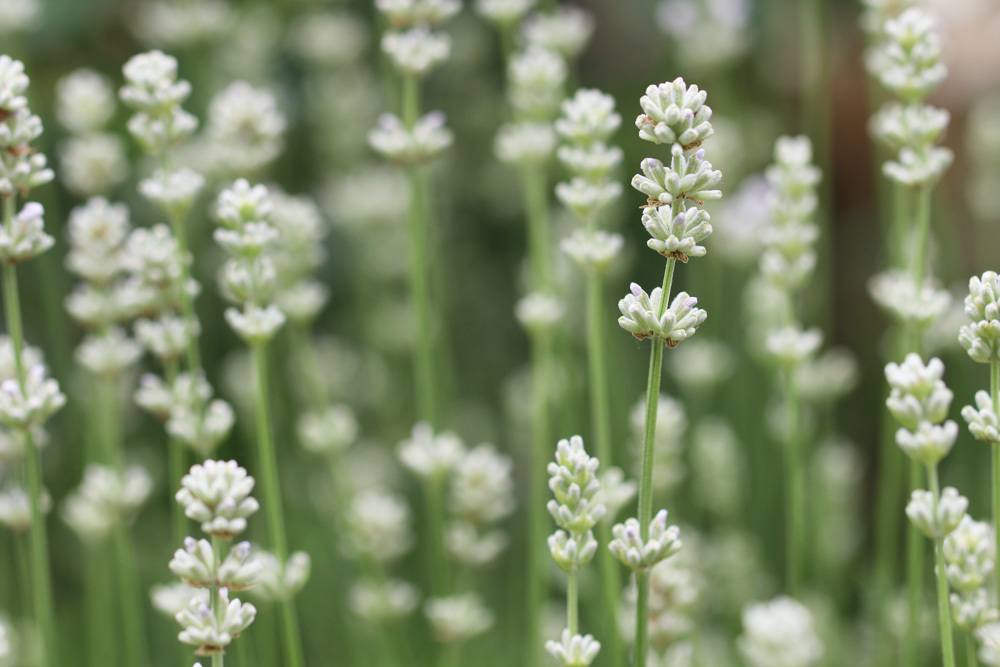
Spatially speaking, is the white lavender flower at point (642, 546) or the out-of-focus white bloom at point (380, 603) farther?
the out-of-focus white bloom at point (380, 603)

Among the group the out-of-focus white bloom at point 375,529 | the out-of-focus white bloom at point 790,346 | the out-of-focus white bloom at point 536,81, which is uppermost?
the out-of-focus white bloom at point 536,81

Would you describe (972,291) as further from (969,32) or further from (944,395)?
(969,32)

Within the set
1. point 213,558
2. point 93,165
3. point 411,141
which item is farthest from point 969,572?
point 93,165

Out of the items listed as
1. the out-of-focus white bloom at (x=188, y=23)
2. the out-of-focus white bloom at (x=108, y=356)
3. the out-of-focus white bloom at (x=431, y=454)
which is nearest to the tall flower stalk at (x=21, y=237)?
the out-of-focus white bloom at (x=108, y=356)

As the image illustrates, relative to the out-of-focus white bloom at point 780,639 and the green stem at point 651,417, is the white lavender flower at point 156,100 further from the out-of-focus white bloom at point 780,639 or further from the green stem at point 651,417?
the out-of-focus white bloom at point 780,639

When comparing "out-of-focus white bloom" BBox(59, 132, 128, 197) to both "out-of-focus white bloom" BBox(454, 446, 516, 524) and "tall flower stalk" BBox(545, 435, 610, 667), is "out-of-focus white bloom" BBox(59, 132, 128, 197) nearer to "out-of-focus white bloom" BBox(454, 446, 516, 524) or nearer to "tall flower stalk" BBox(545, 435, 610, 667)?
"out-of-focus white bloom" BBox(454, 446, 516, 524)

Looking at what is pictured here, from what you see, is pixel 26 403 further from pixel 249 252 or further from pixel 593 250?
pixel 593 250
